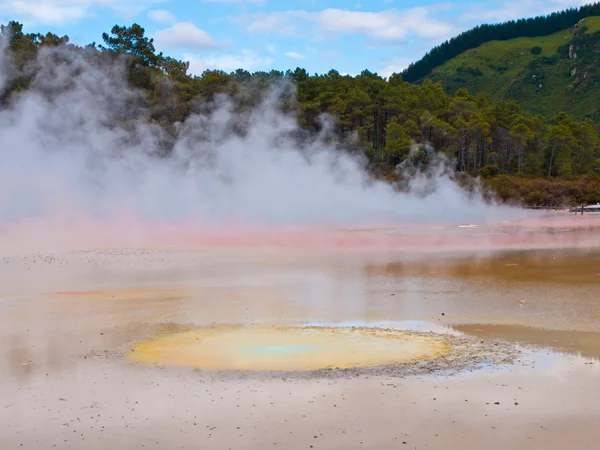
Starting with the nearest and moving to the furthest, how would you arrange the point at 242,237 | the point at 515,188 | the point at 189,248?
1. the point at 189,248
2. the point at 242,237
3. the point at 515,188

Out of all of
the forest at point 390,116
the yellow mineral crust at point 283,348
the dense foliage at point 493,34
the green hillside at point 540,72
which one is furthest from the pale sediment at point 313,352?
the dense foliage at point 493,34

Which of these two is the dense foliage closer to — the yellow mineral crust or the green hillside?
the green hillside

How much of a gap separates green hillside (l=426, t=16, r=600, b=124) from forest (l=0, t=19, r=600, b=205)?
39.3 m

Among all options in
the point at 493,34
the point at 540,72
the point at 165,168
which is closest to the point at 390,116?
the point at 165,168

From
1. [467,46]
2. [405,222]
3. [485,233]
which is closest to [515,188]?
[405,222]

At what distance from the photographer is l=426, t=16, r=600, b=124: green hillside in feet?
422

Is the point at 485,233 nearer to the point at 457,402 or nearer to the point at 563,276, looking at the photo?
the point at 563,276

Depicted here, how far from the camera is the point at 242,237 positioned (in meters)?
32.9

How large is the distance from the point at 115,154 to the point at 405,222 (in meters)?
16.2

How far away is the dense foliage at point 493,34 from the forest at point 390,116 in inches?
3400

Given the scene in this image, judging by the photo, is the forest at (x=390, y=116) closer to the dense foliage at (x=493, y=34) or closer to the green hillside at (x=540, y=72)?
the green hillside at (x=540, y=72)

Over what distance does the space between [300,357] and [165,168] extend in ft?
124

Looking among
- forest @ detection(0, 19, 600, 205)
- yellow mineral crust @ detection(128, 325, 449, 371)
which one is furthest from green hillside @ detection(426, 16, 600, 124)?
yellow mineral crust @ detection(128, 325, 449, 371)

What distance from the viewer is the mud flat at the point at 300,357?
28.7 ft
